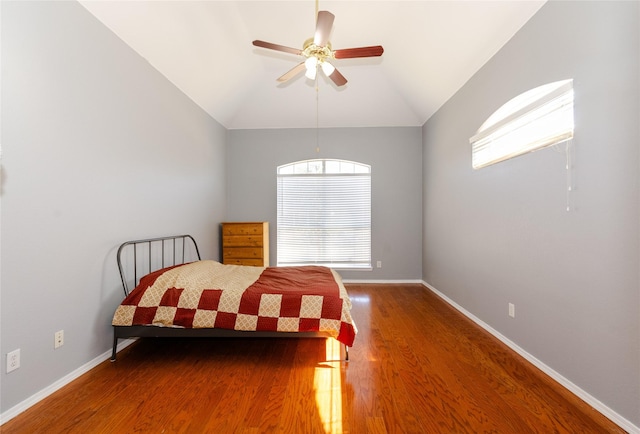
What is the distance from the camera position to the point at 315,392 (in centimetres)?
181

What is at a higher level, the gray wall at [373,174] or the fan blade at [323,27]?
the fan blade at [323,27]

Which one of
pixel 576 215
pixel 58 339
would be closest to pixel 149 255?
pixel 58 339

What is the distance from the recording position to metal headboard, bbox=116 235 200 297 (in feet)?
7.98

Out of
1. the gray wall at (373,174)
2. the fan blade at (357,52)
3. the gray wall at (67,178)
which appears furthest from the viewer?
the gray wall at (373,174)

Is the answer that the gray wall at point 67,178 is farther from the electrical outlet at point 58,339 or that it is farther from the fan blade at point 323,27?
the fan blade at point 323,27

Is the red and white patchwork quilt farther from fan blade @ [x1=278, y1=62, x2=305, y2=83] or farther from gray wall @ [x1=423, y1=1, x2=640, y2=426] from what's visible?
fan blade @ [x1=278, y1=62, x2=305, y2=83]

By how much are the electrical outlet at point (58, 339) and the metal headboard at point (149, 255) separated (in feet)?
1.67

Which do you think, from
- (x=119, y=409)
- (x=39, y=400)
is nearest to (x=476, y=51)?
(x=119, y=409)

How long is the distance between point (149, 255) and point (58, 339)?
1019 millimetres

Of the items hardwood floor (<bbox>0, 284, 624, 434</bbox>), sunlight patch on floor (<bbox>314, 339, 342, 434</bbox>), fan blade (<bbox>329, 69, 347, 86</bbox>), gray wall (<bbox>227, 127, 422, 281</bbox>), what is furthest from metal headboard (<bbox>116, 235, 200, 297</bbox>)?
fan blade (<bbox>329, 69, 347, 86</bbox>)

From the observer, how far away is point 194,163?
12.3 feet

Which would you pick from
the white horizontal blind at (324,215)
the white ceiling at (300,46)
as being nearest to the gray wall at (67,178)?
the white ceiling at (300,46)

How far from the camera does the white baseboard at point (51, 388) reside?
1569mm

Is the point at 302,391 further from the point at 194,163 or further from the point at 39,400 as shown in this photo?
the point at 194,163
